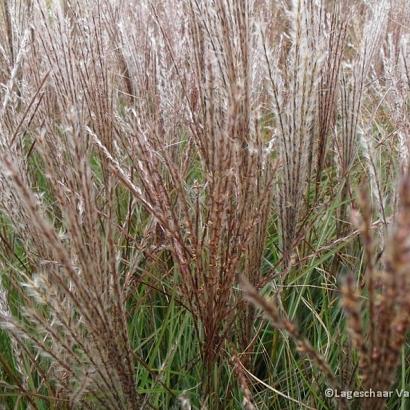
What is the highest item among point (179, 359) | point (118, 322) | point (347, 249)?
point (118, 322)

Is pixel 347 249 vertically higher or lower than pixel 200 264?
lower

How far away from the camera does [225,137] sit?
765mm

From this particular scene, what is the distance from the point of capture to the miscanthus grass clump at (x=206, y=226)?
0.70 m

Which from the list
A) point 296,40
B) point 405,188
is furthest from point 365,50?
point 405,188

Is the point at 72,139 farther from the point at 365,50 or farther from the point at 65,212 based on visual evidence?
the point at 365,50

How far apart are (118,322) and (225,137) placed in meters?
0.31

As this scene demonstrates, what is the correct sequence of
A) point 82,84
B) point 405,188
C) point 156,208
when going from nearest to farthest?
point 405,188
point 156,208
point 82,84

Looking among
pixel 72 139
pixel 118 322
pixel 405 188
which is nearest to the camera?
pixel 405 188

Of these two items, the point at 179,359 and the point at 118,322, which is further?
the point at 179,359

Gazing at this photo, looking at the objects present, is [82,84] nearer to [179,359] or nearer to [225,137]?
[225,137]

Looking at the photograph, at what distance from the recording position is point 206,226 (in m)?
1.01

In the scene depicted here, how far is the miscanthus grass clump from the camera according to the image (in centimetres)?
70

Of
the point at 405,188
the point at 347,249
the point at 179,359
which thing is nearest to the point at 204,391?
the point at 179,359

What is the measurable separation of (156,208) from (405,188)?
0.56 meters
